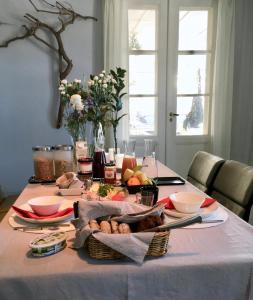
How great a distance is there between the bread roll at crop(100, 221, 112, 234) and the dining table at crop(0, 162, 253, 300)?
0.27 feet

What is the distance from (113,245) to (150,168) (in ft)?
3.07

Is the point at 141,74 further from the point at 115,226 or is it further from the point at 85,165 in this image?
the point at 115,226

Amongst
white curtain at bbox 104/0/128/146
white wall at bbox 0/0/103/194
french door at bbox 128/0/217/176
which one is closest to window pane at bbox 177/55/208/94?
french door at bbox 128/0/217/176

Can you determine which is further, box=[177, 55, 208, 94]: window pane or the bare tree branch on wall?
box=[177, 55, 208, 94]: window pane

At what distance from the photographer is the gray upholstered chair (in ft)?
5.98

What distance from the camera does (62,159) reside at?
171 centimetres

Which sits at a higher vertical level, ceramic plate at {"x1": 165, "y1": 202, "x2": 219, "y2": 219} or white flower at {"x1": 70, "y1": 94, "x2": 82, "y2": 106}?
white flower at {"x1": 70, "y1": 94, "x2": 82, "y2": 106}

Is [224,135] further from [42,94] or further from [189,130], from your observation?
[42,94]

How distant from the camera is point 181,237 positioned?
985 millimetres

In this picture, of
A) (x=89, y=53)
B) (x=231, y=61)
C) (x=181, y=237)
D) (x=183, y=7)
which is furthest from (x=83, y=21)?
(x=181, y=237)

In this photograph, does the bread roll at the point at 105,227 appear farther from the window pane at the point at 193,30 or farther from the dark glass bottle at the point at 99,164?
the window pane at the point at 193,30

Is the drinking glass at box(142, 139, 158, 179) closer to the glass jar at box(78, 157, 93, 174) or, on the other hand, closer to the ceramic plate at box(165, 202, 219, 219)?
the glass jar at box(78, 157, 93, 174)

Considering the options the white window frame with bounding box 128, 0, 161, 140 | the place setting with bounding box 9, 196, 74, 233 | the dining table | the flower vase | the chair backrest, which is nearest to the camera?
the dining table

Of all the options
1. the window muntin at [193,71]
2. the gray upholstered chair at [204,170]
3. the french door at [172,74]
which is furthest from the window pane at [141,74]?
the gray upholstered chair at [204,170]
